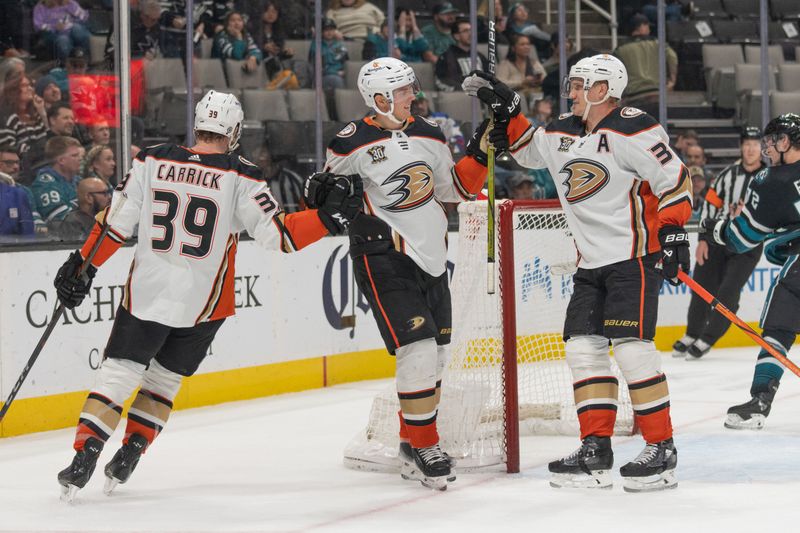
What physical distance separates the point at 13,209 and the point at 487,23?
3.95m

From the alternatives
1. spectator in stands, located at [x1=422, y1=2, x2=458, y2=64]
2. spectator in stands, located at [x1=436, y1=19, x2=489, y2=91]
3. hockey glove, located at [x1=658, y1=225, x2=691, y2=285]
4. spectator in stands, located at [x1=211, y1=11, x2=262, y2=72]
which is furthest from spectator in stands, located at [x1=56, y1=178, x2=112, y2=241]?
spectator in stands, located at [x1=422, y1=2, x2=458, y2=64]

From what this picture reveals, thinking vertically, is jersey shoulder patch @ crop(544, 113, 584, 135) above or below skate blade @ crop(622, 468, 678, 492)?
above

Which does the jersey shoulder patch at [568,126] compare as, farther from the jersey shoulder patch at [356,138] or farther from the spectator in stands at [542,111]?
the spectator in stands at [542,111]

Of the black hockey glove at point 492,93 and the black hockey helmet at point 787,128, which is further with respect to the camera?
the black hockey helmet at point 787,128

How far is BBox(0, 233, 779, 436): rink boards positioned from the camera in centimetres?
495

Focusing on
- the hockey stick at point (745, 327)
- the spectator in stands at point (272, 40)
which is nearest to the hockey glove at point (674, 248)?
the hockey stick at point (745, 327)

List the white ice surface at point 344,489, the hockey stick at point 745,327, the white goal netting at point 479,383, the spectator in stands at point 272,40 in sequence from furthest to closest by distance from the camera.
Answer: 1. the spectator in stands at point 272,40
2. the hockey stick at point 745,327
3. the white goal netting at point 479,383
4. the white ice surface at point 344,489

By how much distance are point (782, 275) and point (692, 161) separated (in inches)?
134

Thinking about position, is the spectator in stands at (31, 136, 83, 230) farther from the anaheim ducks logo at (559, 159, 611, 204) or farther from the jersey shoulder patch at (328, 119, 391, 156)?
the anaheim ducks logo at (559, 159, 611, 204)

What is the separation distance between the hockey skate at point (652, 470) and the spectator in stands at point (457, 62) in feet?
14.4

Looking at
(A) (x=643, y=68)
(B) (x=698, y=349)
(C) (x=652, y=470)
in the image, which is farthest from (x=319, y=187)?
(A) (x=643, y=68)

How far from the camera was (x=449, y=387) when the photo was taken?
170 inches

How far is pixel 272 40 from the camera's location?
7.02 meters

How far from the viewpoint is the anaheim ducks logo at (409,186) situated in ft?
12.6
